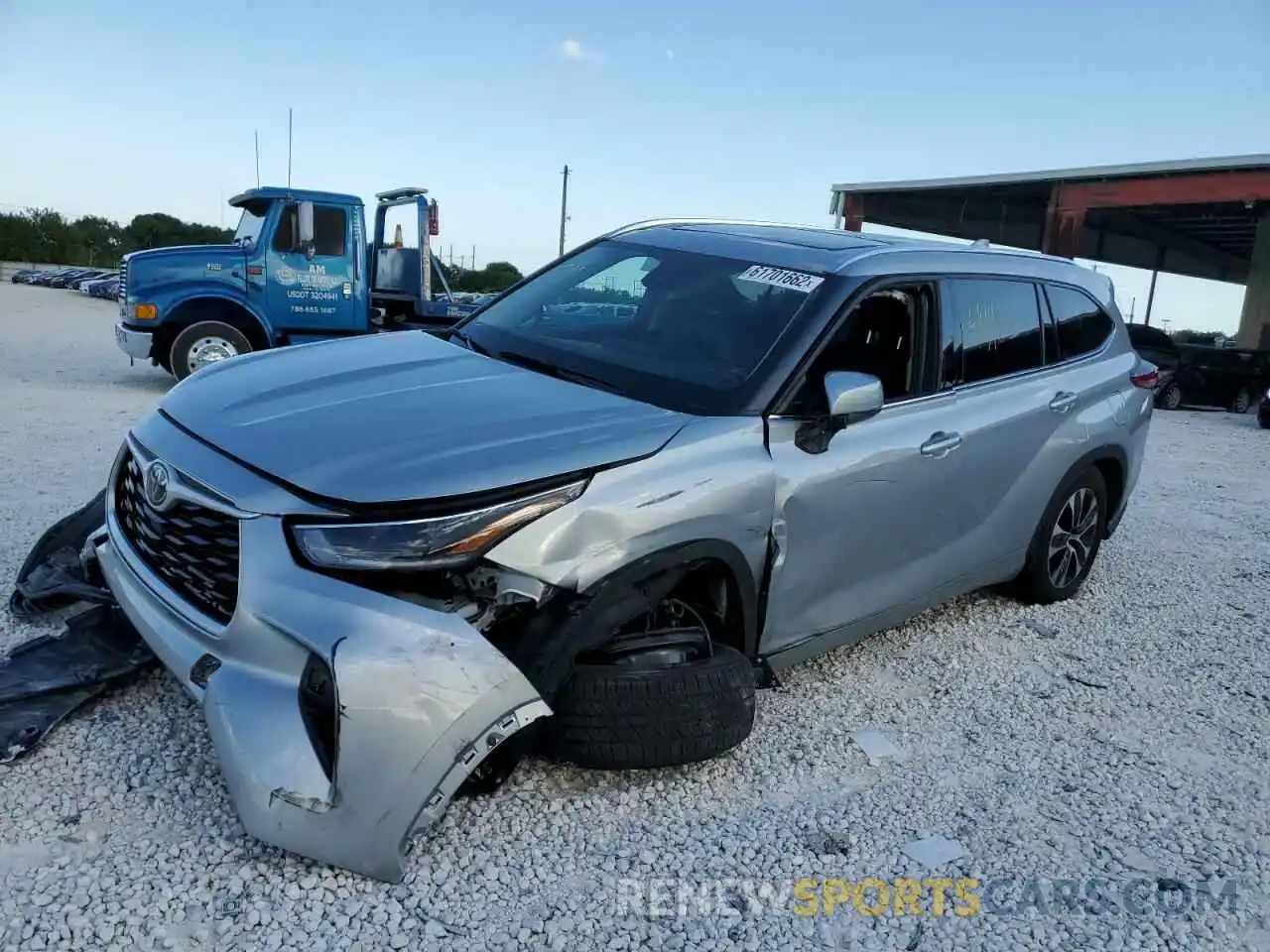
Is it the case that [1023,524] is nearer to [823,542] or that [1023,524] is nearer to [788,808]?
[823,542]

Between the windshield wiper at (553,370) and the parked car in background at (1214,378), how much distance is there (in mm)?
16923

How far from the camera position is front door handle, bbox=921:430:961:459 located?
3.56 meters

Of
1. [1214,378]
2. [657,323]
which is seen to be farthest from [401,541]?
[1214,378]

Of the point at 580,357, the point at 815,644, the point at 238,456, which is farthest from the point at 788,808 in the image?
the point at 238,456

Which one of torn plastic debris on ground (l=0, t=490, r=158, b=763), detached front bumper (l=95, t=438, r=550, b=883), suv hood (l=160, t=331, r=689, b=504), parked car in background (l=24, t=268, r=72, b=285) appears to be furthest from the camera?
parked car in background (l=24, t=268, r=72, b=285)

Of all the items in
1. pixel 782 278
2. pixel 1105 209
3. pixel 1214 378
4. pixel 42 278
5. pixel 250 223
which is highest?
pixel 1105 209

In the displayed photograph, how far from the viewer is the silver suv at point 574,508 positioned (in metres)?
2.27

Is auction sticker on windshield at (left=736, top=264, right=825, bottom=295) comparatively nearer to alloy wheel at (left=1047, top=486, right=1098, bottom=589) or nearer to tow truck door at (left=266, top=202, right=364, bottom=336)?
alloy wheel at (left=1047, top=486, right=1098, bottom=589)

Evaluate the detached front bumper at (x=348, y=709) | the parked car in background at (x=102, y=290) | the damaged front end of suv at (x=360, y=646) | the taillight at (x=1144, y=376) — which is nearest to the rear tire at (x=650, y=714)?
the damaged front end of suv at (x=360, y=646)

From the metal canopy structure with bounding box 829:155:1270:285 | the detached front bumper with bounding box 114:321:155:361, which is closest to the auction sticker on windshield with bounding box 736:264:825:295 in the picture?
the detached front bumper with bounding box 114:321:155:361

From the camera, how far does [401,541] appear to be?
7.62ft

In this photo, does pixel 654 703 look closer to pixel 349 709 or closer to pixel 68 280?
pixel 349 709

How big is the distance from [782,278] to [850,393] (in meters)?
0.69

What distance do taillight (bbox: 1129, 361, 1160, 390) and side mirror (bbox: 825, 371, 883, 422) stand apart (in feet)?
8.76
